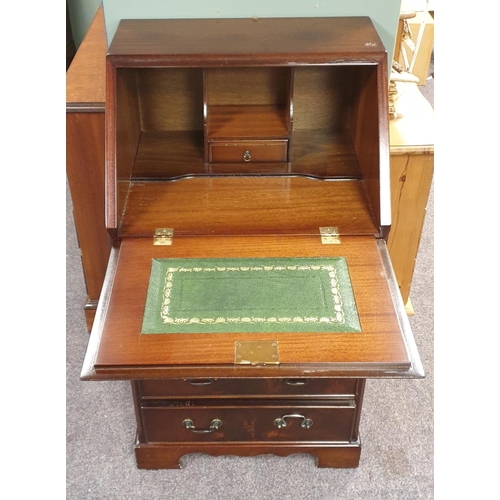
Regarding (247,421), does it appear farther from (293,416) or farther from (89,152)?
(89,152)

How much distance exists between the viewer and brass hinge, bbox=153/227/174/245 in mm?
1571

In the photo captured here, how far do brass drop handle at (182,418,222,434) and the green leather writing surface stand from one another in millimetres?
422

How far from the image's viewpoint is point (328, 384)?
1.58 m

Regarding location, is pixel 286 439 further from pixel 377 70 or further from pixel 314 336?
pixel 377 70

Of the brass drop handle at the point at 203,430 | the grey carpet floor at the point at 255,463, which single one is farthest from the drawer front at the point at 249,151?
the grey carpet floor at the point at 255,463

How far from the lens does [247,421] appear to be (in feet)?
5.47

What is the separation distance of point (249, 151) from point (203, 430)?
2.67 feet

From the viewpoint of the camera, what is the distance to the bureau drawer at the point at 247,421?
162 cm

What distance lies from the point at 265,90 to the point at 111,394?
3.70 ft

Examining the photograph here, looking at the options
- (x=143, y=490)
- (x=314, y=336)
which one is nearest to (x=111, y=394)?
(x=143, y=490)

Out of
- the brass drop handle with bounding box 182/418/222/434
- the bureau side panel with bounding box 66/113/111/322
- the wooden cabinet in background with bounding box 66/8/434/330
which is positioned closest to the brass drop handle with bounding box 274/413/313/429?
the brass drop handle with bounding box 182/418/222/434

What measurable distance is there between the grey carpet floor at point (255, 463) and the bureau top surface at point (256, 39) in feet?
3.73

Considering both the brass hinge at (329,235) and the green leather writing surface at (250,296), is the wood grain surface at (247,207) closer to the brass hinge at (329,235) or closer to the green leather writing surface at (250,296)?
the brass hinge at (329,235)

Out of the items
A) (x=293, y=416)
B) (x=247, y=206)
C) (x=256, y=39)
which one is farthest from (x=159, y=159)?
(x=293, y=416)
